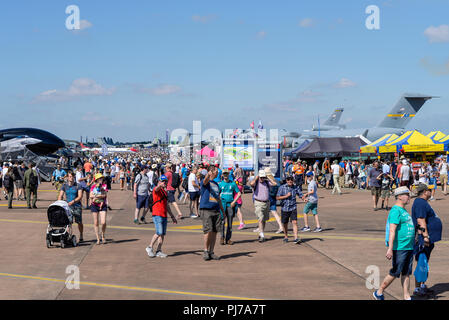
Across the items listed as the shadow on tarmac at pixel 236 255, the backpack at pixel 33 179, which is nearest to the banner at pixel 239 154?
the backpack at pixel 33 179

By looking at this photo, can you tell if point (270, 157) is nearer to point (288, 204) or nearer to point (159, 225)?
point (288, 204)

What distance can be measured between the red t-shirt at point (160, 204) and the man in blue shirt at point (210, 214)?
84cm

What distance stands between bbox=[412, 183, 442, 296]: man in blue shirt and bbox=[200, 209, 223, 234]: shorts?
3978mm

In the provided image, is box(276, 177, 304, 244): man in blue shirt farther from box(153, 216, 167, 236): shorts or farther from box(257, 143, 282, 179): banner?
box(257, 143, 282, 179): banner

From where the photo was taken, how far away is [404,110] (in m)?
50.6

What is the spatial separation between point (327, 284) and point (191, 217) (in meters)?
9.53

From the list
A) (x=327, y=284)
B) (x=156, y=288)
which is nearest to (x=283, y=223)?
(x=327, y=284)

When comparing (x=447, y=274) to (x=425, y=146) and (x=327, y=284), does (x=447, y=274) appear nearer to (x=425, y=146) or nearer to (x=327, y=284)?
(x=327, y=284)

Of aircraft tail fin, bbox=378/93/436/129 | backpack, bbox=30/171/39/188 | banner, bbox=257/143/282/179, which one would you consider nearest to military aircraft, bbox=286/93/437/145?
aircraft tail fin, bbox=378/93/436/129

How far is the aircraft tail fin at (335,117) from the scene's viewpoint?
8412cm

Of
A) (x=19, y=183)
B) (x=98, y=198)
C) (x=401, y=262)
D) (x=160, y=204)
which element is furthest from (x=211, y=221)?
(x=19, y=183)

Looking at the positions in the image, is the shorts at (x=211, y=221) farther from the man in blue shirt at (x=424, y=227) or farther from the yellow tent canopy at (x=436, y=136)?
the yellow tent canopy at (x=436, y=136)

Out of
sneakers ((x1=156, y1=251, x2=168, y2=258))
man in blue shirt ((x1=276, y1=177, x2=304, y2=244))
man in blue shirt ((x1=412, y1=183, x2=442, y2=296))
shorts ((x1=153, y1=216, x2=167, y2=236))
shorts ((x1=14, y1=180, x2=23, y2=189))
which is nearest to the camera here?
man in blue shirt ((x1=412, y1=183, x2=442, y2=296))

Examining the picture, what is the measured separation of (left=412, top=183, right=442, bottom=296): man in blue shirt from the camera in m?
6.94
